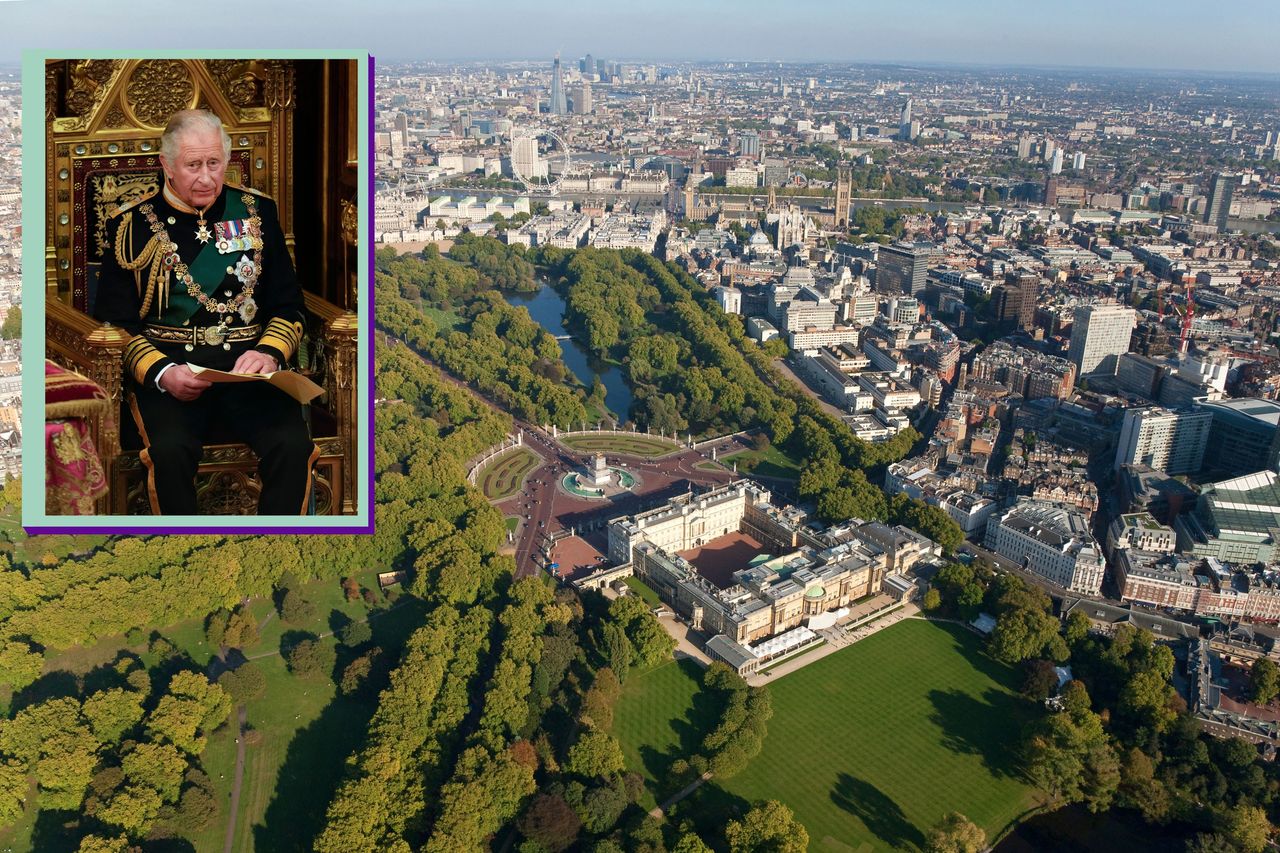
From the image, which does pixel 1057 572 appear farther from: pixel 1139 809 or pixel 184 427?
pixel 184 427

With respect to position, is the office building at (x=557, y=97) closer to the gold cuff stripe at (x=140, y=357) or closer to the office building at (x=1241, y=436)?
the office building at (x=1241, y=436)

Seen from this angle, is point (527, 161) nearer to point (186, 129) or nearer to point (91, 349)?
point (186, 129)

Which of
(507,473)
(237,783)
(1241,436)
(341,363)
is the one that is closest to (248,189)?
(341,363)

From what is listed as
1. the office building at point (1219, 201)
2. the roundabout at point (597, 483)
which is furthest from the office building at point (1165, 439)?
the office building at point (1219, 201)

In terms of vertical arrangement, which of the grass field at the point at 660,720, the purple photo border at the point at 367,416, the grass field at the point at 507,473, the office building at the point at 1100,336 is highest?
the purple photo border at the point at 367,416

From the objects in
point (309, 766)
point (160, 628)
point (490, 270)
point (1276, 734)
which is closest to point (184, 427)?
point (309, 766)

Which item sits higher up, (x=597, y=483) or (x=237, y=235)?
(x=237, y=235)

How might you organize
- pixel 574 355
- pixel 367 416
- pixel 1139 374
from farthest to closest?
pixel 574 355, pixel 1139 374, pixel 367 416
